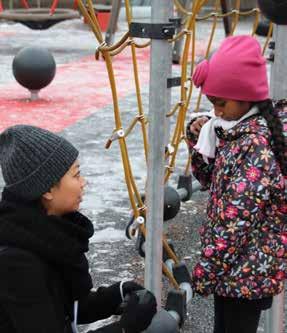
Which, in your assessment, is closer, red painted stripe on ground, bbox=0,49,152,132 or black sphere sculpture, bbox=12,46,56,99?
red painted stripe on ground, bbox=0,49,152,132

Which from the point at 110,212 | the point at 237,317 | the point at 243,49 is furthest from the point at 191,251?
the point at 243,49

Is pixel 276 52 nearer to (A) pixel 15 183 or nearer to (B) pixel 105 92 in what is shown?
(A) pixel 15 183

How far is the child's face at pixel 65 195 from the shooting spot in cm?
189

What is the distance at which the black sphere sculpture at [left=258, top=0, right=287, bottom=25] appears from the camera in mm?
2484

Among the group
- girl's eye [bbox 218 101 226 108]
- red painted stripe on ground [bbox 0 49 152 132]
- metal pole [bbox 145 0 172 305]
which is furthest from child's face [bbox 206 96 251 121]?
red painted stripe on ground [bbox 0 49 152 132]

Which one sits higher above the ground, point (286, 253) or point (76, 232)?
point (76, 232)

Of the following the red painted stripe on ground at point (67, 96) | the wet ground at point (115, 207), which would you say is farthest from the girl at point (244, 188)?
the red painted stripe on ground at point (67, 96)

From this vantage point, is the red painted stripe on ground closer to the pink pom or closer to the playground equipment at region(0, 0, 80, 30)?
the playground equipment at region(0, 0, 80, 30)

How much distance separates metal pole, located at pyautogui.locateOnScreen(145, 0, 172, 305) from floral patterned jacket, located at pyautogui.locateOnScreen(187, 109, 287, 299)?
0.20 meters

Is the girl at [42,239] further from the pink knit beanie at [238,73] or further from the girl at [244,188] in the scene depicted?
the pink knit beanie at [238,73]

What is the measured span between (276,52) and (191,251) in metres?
1.76

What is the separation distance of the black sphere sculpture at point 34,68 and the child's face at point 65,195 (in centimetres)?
699

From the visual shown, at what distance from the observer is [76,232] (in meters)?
1.91

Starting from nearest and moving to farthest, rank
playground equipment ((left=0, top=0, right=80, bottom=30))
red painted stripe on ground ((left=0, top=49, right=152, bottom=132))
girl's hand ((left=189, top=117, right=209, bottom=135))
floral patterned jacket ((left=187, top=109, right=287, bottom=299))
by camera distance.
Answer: floral patterned jacket ((left=187, top=109, right=287, bottom=299)) → girl's hand ((left=189, top=117, right=209, bottom=135)) → red painted stripe on ground ((left=0, top=49, right=152, bottom=132)) → playground equipment ((left=0, top=0, right=80, bottom=30))
